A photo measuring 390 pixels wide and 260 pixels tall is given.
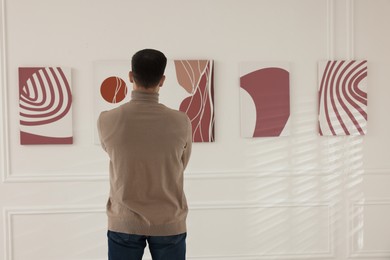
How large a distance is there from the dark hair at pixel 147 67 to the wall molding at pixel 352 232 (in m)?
2.50

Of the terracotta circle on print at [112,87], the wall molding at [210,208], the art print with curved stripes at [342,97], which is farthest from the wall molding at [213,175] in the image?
the terracotta circle on print at [112,87]

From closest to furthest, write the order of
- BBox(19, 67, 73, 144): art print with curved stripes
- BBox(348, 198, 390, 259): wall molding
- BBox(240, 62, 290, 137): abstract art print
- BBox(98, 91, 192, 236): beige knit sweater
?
BBox(98, 91, 192, 236): beige knit sweater, BBox(19, 67, 73, 144): art print with curved stripes, BBox(240, 62, 290, 137): abstract art print, BBox(348, 198, 390, 259): wall molding

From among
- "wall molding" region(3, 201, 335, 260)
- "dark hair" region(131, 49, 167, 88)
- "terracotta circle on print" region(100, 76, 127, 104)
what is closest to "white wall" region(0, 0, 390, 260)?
"wall molding" region(3, 201, 335, 260)

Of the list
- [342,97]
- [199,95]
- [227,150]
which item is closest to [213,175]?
[227,150]

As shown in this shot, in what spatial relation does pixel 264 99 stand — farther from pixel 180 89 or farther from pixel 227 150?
pixel 180 89

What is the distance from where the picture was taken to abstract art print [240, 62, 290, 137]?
3676 millimetres

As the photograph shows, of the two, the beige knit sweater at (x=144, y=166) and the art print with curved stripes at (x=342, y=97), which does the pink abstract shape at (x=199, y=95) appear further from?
the beige knit sweater at (x=144, y=166)

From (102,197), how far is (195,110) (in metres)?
0.94

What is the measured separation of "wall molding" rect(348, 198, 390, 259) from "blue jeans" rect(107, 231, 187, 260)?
7.71 feet

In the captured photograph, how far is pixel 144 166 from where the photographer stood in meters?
1.72

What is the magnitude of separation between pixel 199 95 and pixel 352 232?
159 centimetres

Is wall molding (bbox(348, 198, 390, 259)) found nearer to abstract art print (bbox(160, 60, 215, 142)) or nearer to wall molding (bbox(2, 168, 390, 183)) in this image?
wall molding (bbox(2, 168, 390, 183))

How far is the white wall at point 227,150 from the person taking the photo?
11.8 feet

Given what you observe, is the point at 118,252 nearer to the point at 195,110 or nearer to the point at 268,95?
the point at 195,110
